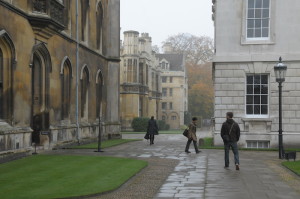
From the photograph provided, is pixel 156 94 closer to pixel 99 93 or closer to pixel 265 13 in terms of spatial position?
pixel 99 93

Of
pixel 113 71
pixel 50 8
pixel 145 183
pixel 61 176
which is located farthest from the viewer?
pixel 113 71

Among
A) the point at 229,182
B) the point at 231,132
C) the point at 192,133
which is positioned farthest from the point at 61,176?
the point at 192,133

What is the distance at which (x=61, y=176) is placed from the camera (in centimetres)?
1191

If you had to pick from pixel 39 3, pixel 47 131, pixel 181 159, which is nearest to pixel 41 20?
pixel 39 3

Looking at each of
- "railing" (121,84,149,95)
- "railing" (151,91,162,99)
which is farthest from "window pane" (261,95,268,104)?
"railing" (151,91,162,99)

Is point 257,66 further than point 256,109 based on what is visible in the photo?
No

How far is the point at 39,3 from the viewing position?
18.3m

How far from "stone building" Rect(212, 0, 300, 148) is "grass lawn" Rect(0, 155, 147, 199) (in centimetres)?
925

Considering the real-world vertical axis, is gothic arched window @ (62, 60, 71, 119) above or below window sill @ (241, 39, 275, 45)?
below

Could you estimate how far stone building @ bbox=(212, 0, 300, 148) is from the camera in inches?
904

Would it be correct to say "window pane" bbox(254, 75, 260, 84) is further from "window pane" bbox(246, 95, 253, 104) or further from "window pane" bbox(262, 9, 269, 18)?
"window pane" bbox(262, 9, 269, 18)

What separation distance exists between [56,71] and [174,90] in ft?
221

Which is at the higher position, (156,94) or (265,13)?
(265,13)

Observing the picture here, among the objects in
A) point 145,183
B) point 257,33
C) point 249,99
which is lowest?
point 145,183
